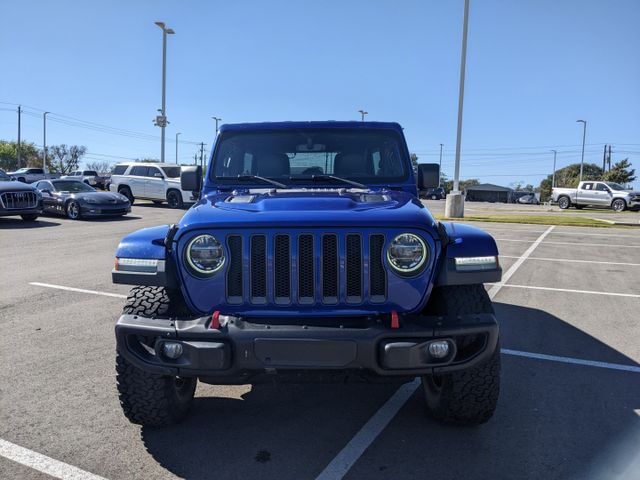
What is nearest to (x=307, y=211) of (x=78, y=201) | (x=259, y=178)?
(x=259, y=178)

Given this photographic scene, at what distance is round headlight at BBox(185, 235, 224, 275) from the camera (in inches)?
112

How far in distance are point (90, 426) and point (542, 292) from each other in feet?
20.3

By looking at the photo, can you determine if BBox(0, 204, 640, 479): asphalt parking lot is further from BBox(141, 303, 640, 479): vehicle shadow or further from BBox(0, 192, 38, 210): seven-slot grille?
BBox(0, 192, 38, 210): seven-slot grille

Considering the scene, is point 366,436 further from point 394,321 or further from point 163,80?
point 163,80

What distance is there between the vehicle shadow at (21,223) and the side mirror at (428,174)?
1376cm

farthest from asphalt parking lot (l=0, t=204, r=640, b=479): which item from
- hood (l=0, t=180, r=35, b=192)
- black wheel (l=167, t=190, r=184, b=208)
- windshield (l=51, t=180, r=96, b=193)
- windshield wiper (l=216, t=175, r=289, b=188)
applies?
black wheel (l=167, t=190, r=184, b=208)

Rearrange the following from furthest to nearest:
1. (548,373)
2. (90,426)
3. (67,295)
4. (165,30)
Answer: (165,30) → (67,295) → (548,373) → (90,426)

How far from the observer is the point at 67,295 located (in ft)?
22.0

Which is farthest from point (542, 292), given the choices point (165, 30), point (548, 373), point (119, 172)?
point (165, 30)

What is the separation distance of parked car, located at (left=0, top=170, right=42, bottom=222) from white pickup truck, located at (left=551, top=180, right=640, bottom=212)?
28.6 meters

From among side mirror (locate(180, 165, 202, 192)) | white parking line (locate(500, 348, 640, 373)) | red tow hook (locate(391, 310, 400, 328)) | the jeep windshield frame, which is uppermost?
the jeep windshield frame

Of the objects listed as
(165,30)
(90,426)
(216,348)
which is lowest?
(90,426)

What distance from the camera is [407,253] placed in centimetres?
286

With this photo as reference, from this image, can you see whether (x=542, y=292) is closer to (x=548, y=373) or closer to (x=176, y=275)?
(x=548, y=373)
